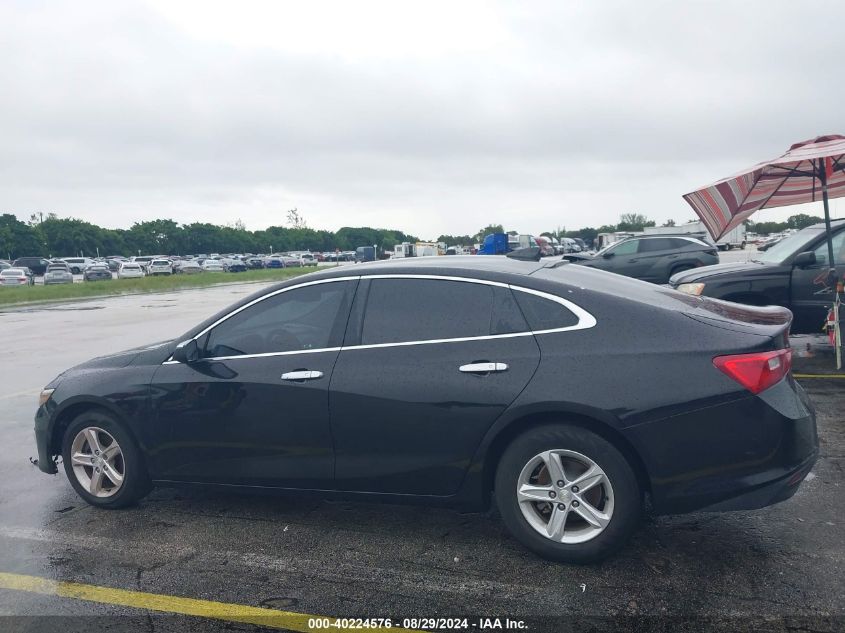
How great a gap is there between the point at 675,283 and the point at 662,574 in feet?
21.6

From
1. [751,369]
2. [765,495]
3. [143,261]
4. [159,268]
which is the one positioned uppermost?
[143,261]

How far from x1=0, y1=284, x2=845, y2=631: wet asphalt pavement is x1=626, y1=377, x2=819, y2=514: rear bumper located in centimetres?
40

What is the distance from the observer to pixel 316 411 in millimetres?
4281

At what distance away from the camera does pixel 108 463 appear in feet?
16.2

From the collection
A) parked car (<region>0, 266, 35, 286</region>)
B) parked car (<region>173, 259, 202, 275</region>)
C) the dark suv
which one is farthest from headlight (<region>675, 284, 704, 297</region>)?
parked car (<region>173, 259, 202, 275</region>)

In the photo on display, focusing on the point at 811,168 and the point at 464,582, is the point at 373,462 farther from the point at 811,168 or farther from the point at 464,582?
the point at 811,168

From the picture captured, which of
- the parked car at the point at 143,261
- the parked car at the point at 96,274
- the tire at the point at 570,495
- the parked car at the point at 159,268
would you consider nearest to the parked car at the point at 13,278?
the parked car at the point at 96,274

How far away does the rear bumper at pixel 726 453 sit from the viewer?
11.9ft

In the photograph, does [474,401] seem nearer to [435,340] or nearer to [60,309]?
[435,340]

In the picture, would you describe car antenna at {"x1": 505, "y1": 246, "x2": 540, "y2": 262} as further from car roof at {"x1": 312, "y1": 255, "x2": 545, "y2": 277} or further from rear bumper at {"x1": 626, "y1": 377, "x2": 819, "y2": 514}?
rear bumper at {"x1": 626, "y1": 377, "x2": 819, "y2": 514}

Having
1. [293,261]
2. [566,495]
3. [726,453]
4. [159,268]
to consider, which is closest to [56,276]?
[159,268]

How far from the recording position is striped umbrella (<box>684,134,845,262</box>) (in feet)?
27.2

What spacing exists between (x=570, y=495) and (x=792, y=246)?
731 cm

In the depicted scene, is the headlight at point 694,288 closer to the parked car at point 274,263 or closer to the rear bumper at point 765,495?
the rear bumper at point 765,495
